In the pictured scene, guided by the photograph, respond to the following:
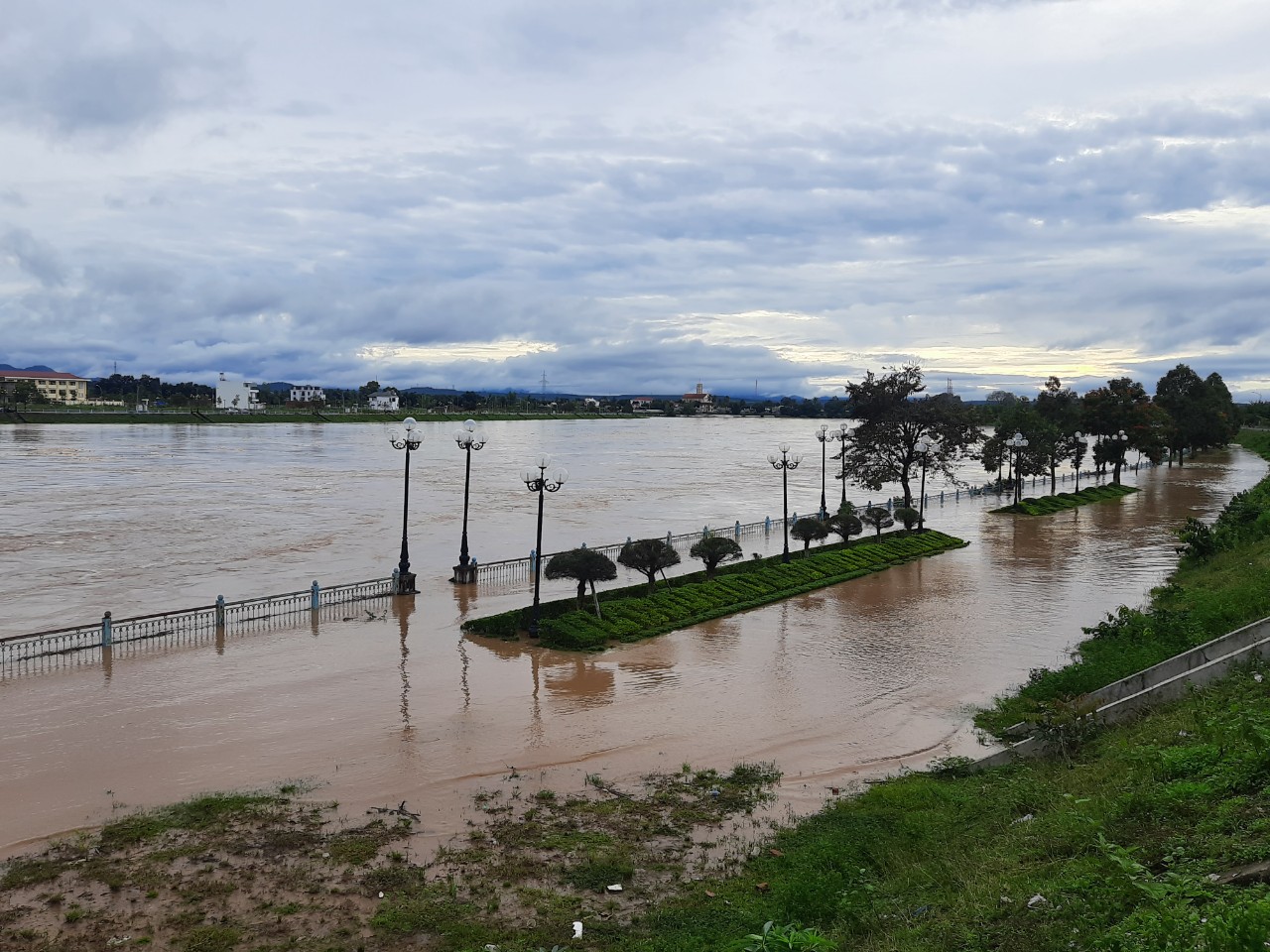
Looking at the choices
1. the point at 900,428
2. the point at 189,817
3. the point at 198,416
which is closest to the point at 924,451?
the point at 900,428

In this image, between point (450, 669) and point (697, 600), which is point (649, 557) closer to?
point (697, 600)

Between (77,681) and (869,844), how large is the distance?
14284 millimetres

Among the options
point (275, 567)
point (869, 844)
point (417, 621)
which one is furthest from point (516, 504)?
point (869, 844)

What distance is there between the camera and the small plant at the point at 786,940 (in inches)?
257

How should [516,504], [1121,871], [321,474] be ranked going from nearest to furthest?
[1121,871] < [516,504] < [321,474]

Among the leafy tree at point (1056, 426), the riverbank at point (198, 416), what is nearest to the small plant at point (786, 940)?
the leafy tree at point (1056, 426)

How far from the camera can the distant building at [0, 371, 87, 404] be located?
17025cm

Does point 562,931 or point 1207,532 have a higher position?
point 1207,532

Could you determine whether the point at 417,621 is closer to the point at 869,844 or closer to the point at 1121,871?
the point at 869,844

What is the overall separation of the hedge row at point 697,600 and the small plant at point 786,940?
11.7 m

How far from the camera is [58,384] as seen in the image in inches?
6831

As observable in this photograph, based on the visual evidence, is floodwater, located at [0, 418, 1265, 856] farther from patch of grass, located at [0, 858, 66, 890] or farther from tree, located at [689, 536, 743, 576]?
tree, located at [689, 536, 743, 576]

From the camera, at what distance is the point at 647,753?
12.7 m

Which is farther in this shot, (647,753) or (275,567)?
(275,567)
